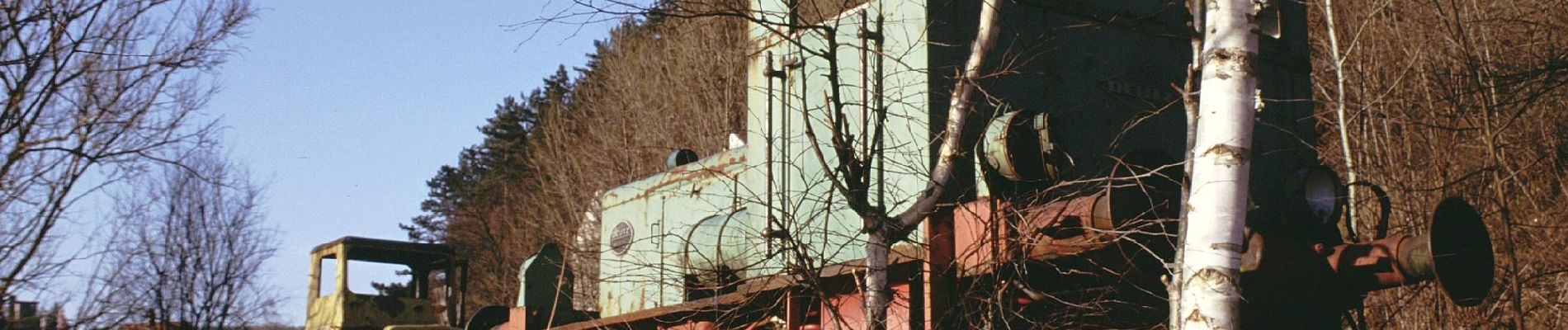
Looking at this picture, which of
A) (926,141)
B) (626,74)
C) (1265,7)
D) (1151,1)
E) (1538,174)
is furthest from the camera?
(626,74)

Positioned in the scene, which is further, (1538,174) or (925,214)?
(1538,174)

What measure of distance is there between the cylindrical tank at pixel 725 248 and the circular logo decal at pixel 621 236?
196cm

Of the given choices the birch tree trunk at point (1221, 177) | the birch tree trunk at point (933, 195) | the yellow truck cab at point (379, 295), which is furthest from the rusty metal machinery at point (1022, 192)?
the yellow truck cab at point (379, 295)

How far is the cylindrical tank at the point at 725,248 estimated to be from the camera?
8625 millimetres

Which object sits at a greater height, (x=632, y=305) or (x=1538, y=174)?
(x=1538, y=174)

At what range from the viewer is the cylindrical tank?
862cm

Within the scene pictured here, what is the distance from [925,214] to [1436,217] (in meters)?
2.41

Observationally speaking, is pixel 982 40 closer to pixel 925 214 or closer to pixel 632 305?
pixel 925 214

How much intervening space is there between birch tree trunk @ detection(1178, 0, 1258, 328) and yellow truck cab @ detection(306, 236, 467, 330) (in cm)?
1253

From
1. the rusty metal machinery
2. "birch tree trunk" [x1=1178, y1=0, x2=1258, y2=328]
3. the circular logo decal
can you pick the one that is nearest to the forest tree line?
the rusty metal machinery

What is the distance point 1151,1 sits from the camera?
9266mm

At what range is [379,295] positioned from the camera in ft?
61.0

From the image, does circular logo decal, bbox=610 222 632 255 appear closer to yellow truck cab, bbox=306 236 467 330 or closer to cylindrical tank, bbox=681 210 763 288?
cylindrical tank, bbox=681 210 763 288

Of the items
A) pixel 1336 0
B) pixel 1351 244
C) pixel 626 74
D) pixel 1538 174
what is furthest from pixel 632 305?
pixel 626 74
